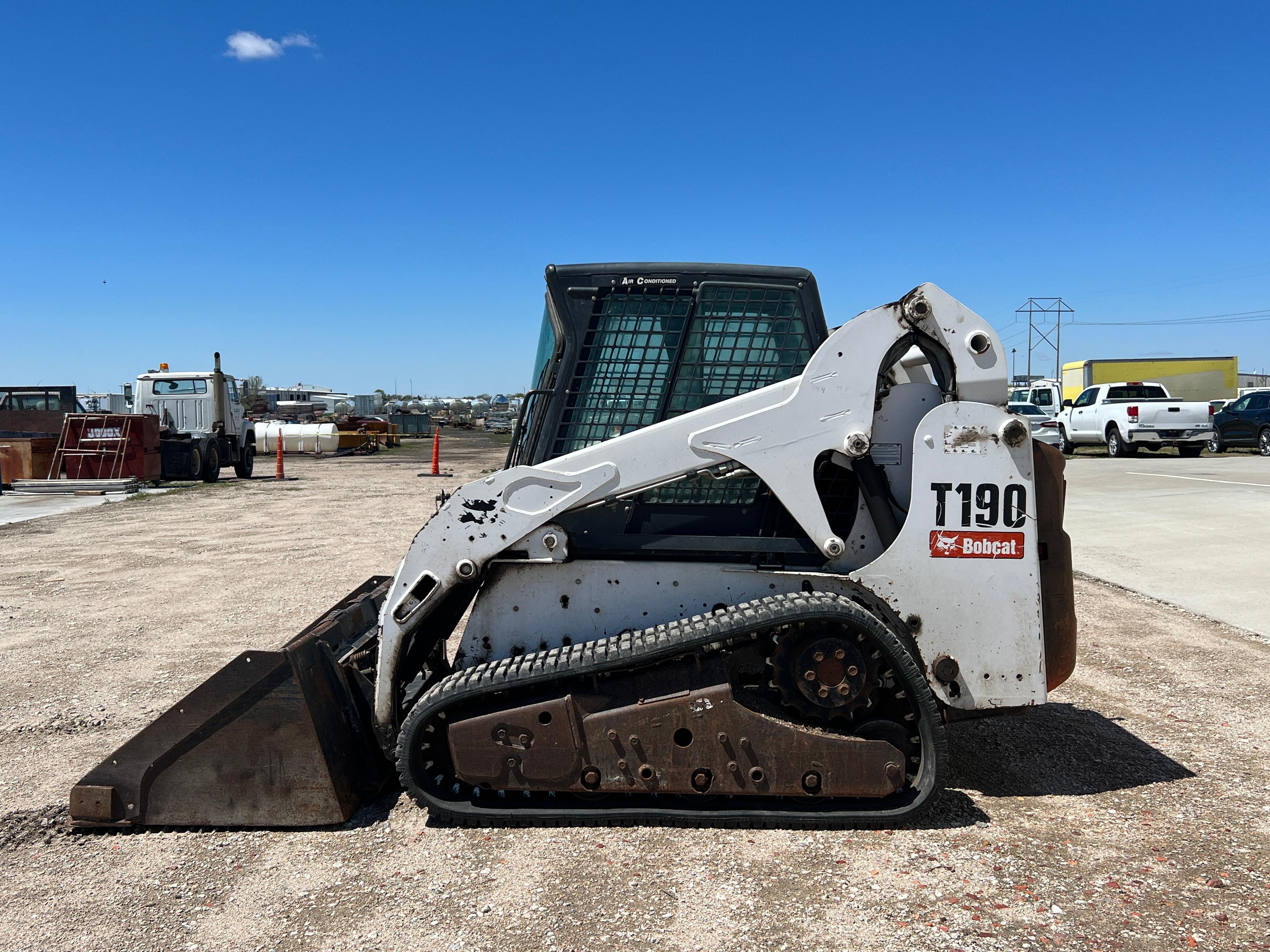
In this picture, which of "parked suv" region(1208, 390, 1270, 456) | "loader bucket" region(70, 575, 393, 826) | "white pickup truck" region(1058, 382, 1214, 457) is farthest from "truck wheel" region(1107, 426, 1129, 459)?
"loader bucket" region(70, 575, 393, 826)

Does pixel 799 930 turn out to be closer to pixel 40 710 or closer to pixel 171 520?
pixel 40 710

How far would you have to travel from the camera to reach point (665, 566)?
3.92 meters

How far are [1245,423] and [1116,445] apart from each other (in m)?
3.58

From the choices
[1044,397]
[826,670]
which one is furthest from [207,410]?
[1044,397]

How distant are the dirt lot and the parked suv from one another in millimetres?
22892

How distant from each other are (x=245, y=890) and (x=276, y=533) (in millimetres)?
9723

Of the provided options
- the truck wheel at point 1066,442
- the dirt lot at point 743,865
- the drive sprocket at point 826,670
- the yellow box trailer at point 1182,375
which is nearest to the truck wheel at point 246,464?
the dirt lot at point 743,865

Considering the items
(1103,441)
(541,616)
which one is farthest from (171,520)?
(1103,441)

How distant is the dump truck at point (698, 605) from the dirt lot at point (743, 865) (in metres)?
0.19

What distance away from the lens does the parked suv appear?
24.2 meters

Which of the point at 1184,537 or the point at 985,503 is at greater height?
the point at 985,503

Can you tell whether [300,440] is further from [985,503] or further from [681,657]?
[985,503]

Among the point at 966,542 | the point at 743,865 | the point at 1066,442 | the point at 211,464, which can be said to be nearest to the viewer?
the point at 743,865

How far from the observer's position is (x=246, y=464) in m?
22.9
